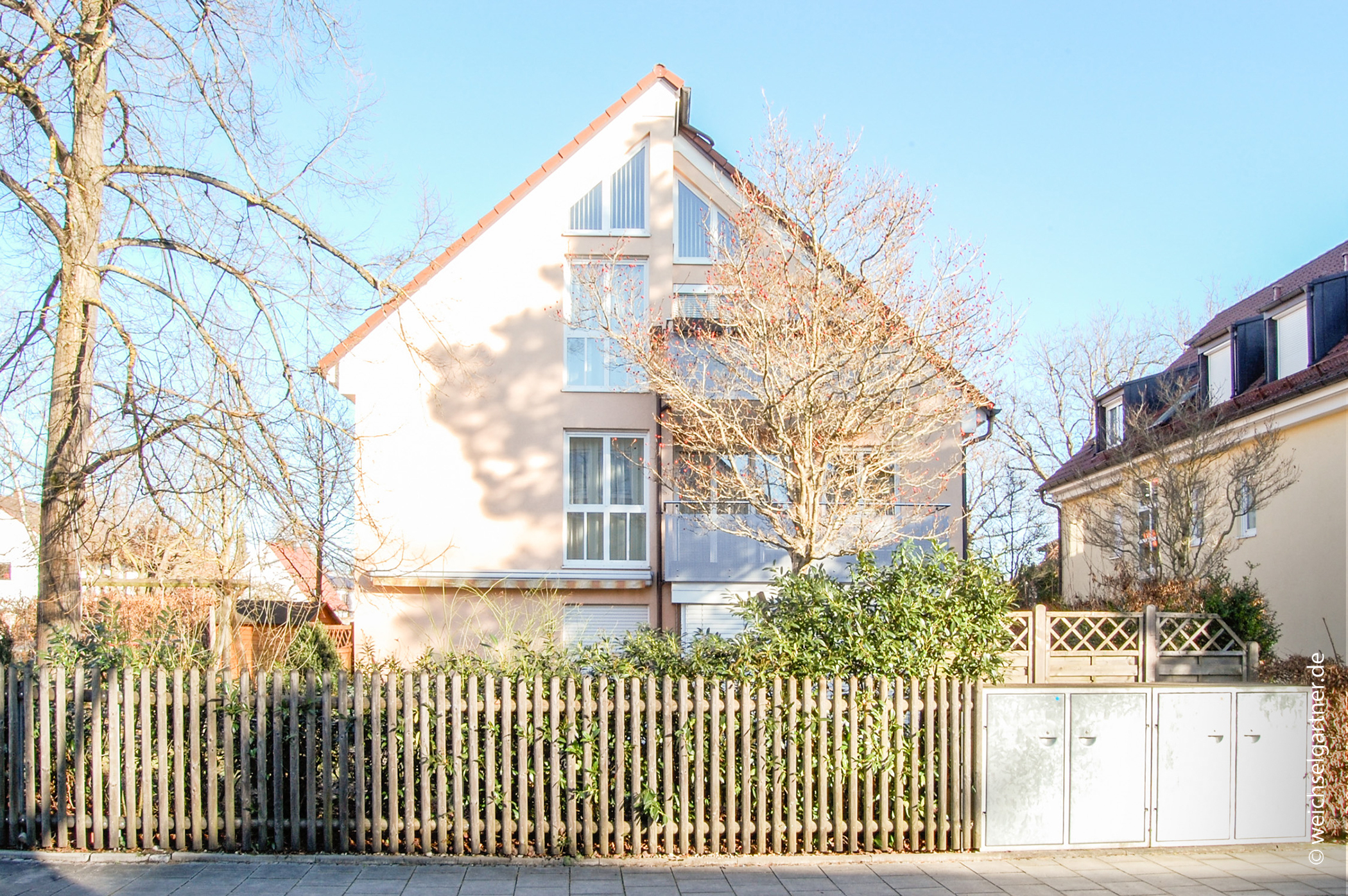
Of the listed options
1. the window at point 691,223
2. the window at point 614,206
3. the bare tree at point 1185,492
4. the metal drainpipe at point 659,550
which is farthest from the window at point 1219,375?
the window at point 614,206

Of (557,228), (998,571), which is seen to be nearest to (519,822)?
(998,571)

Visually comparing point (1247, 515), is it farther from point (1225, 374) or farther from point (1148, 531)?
point (1225, 374)

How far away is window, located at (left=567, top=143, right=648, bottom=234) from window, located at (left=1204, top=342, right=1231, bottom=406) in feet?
36.2

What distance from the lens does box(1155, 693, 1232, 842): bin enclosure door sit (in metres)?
7.85

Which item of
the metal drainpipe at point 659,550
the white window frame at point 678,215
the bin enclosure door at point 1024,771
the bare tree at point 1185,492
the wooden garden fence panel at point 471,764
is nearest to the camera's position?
the wooden garden fence panel at point 471,764

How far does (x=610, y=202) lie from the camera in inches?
709

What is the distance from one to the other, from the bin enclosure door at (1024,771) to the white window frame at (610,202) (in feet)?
39.9

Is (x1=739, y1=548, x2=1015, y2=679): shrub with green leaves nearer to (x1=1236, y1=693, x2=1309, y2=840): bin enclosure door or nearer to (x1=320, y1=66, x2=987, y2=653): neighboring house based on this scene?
(x1=1236, y1=693, x2=1309, y2=840): bin enclosure door

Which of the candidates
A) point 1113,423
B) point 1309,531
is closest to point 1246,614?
point 1309,531

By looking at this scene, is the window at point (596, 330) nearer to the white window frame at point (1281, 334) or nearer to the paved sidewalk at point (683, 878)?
the paved sidewalk at point (683, 878)

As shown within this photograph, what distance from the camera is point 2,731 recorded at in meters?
7.49

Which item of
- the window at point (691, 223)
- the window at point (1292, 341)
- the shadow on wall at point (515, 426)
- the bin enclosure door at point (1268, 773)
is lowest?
the bin enclosure door at point (1268, 773)

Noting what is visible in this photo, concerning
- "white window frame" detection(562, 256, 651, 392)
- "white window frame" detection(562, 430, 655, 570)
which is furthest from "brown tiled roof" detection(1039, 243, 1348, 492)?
"white window frame" detection(562, 256, 651, 392)

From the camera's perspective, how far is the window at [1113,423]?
22.2 m
